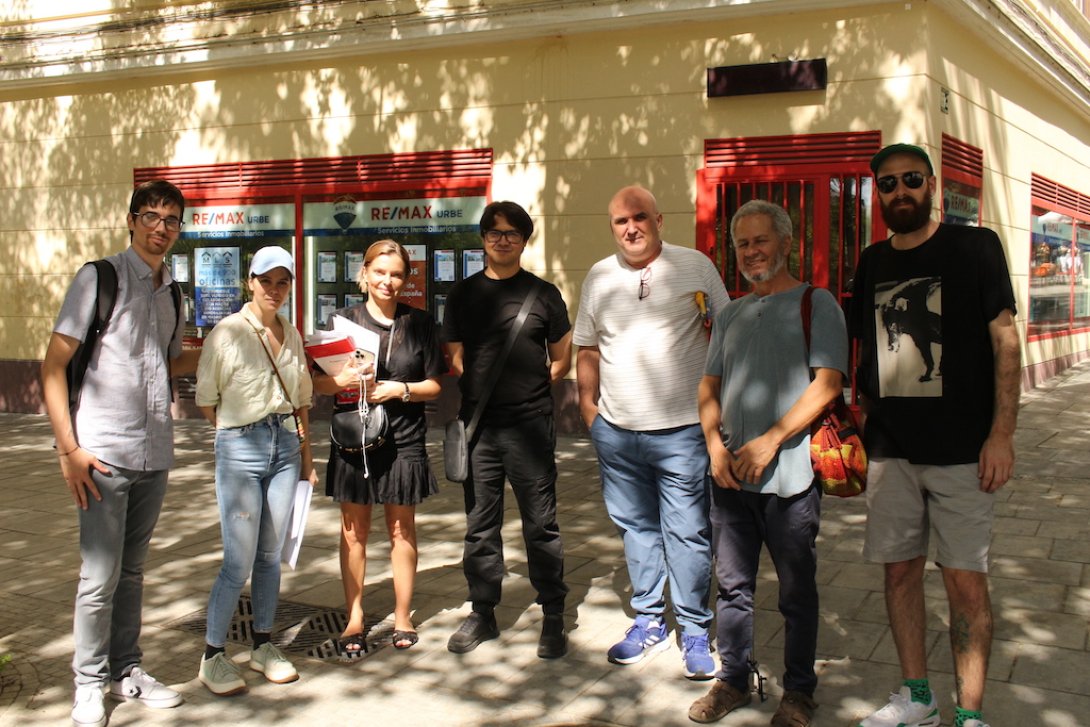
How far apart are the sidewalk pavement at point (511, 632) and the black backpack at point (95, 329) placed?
123cm

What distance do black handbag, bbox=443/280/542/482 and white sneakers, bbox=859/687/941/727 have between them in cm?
188

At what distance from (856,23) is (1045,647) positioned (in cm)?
642

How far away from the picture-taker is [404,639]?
4672 mm

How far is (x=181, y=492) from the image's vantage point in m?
8.08

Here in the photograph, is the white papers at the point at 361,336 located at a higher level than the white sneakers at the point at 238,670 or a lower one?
higher

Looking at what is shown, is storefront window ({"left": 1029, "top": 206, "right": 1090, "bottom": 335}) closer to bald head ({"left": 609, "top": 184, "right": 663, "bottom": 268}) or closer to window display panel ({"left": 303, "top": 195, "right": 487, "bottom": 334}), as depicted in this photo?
window display panel ({"left": 303, "top": 195, "right": 487, "bottom": 334})

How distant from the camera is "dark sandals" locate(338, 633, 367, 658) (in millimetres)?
4543

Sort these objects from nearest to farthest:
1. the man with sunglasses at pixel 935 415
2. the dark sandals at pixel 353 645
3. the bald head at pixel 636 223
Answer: the man with sunglasses at pixel 935 415 < the bald head at pixel 636 223 < the dark sandals at pixel 353 645

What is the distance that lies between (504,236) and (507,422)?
31.0 inches

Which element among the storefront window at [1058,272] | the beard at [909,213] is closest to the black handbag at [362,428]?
the beard at [909,213]

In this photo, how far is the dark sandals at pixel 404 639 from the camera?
4.66 metres

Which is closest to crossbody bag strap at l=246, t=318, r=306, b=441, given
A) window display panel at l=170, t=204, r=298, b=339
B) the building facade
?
the building facade

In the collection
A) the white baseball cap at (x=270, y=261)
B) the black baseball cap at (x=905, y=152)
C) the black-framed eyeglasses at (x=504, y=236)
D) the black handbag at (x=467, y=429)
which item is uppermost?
the black baseball cap at (x=905, y=152)

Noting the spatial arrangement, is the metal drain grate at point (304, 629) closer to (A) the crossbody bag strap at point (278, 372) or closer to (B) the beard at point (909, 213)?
(A) the crossbody bag strap at point (278, 372)
